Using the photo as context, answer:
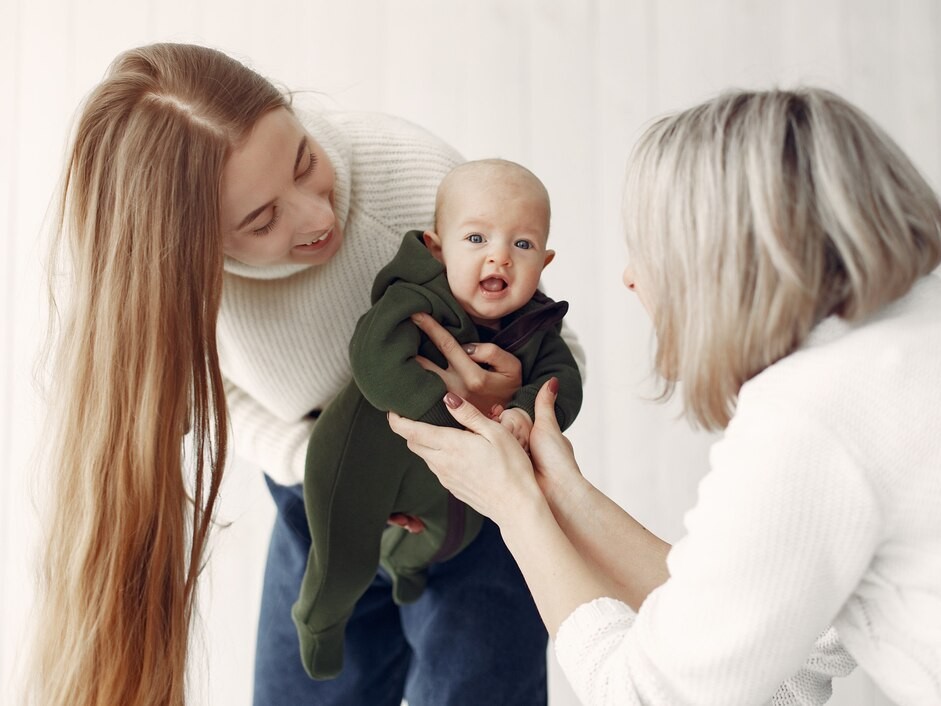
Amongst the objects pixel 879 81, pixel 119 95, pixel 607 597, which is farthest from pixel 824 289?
pixel 879 81

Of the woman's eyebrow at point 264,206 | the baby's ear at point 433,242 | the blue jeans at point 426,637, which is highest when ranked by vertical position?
the woman's eyebrow at point 264,206

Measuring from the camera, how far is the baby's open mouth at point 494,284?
1.36 m

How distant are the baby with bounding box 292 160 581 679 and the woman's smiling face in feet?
0.45

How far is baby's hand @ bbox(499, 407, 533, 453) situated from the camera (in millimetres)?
1358

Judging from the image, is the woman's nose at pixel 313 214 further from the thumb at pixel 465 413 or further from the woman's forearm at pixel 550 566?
the woman's forearm at pixel 550 566

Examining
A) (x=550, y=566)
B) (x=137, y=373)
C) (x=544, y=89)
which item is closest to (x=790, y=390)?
(x=550, y=566)

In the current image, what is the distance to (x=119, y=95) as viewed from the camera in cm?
129

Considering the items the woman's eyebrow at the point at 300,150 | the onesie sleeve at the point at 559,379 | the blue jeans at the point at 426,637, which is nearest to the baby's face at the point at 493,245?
the onesie sleeve at the point at 559,379

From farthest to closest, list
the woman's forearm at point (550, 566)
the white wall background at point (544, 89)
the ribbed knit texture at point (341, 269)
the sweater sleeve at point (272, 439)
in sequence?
the white wall background at point (544, 89) → the sweater sleeve at point (272, 439) → the ribbed knit texture at point (341, 269) → the woman's forearm at point (550, 566)

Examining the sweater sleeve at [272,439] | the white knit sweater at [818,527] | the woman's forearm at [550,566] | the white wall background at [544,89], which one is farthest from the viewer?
the white wall background at [544,89]

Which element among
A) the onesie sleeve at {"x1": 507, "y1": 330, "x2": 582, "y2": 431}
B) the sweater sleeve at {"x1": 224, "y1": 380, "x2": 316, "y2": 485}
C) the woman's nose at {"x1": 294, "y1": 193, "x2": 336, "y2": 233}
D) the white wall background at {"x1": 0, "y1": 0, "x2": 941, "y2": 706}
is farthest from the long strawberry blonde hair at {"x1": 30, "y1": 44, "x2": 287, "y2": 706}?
the white wall background at {"x1": 0, "y1": 0, "x2": 941, "y2": 706}

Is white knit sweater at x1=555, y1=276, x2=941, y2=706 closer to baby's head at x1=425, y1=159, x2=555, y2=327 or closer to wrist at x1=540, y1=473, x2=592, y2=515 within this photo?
wrist at x1=540, y1=473, x2=592, y2=515

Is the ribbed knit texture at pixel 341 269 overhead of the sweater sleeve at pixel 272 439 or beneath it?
overhead

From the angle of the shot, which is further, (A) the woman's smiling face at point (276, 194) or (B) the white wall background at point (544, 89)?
(B) the white wall background at point (544, 89)
